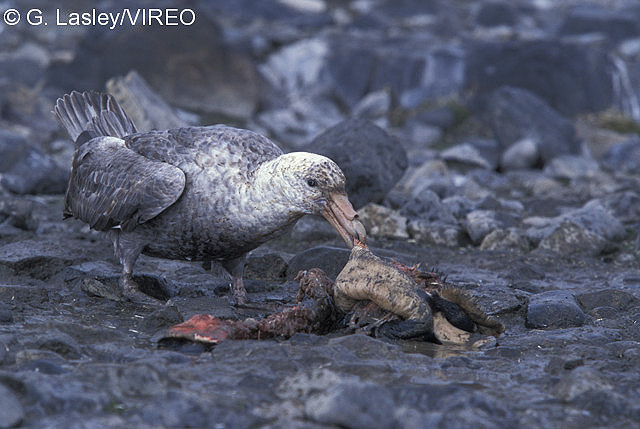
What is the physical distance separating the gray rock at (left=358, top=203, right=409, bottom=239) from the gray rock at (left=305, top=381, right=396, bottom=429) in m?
4.77

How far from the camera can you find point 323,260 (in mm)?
6410

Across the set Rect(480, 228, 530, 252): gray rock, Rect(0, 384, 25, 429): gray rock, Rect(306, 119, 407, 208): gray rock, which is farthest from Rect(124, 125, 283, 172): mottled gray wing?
Rect(480, 228, 530, 252): gray rock

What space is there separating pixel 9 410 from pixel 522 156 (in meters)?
11.1

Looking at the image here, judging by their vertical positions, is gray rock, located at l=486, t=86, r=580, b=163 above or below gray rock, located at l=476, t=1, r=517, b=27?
below

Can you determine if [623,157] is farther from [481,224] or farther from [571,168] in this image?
→ [481,224]

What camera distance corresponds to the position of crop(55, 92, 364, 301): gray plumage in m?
5.30

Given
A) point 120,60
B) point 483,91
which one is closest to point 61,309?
point 120,60

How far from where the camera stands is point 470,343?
193 inches

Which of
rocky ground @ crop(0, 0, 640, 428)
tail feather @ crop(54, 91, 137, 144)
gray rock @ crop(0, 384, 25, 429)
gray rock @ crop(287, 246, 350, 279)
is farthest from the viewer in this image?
tail feather @ crop(54, 91, 137, 144)

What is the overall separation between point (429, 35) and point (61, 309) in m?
17.3

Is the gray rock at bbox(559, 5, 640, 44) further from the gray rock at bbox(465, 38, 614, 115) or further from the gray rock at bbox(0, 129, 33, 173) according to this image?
the gray rock at bbox(0, 129, 33, 173)

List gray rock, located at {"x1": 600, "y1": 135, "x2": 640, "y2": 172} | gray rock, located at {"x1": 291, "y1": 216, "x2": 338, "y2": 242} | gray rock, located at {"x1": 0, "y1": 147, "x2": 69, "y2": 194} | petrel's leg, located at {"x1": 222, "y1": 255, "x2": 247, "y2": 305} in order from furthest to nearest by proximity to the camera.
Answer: gray rock, located at {"x1": 600, "y1": 135, "x2": 640, "y2": 172}
gray rock, located at {"x1": 0, "y1": 147, "x2": 69, "y2": 194}
gray rock, located at {"x1": 291, "y1": 216, "x2": 338, "y2": 242}
petrel's leg, located at {"x1": 222, "y1": 255, "x2": 247, "y2": 305}

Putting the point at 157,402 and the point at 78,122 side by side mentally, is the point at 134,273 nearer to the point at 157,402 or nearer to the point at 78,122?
the point at 78,122

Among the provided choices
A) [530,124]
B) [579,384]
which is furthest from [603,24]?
[579,384]
